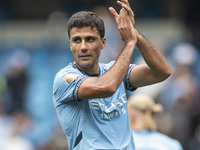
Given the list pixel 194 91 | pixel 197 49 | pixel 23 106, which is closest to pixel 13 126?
pixel 23 106

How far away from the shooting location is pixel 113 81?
4.70 m

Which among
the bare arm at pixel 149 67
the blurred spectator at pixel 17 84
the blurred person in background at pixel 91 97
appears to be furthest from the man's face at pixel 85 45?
the blurred spectator at pixel 17 84

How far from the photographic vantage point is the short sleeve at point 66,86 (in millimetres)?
4884

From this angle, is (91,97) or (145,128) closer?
(91,97)

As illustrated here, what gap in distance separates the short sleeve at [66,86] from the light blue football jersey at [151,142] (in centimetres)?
182

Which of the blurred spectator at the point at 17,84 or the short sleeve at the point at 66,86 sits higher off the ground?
the short sleeve at the point at 66,86

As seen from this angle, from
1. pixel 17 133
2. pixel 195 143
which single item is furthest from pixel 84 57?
pixel 17 133

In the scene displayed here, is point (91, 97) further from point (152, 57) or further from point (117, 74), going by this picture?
point (152, 57)

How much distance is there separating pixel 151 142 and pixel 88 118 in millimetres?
1892

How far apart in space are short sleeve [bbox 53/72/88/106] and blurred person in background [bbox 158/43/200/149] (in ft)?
16.3

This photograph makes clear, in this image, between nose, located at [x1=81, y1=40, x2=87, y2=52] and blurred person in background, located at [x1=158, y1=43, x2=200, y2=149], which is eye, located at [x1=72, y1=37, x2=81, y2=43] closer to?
nose, located at [x1=81, y1=40, x2=87, y2=52]

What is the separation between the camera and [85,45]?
196 inches

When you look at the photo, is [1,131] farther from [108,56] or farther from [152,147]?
[152,147]

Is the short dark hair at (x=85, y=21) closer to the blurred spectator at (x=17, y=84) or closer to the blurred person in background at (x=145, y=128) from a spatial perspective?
the blurred person in background at (x=145, y=128)
